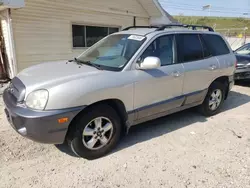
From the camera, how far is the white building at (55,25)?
7.45 metres

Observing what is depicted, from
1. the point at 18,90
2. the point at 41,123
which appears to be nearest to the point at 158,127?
the point at 41,123

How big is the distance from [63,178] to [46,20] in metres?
6.89

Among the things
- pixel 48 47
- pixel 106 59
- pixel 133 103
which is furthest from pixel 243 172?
pixel 48 47

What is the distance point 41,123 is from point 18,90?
0.70 metres

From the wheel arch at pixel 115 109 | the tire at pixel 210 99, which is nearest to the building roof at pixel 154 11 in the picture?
the tire at pixel 210 99

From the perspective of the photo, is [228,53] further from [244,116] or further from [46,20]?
[46,20]

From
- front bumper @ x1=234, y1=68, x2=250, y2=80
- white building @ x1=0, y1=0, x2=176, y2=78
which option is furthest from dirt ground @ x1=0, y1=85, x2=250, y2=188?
white building @ x1=0, y1=0, x2=176, y2=78

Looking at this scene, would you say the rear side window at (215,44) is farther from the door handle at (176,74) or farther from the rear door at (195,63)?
the door handle at (176,74)

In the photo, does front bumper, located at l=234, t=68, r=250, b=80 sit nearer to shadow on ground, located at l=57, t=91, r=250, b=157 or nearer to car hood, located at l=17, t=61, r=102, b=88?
shadow on ground, located at l=57, t=91, r=250, b=157

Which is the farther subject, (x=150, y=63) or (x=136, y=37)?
(x=136, y=37)

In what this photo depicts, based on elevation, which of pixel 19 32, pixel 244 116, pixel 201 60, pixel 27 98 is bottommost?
pixel 244 116

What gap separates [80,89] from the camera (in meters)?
2.83

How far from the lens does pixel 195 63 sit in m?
4.26

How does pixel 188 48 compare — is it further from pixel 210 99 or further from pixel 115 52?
pixel 115 52
